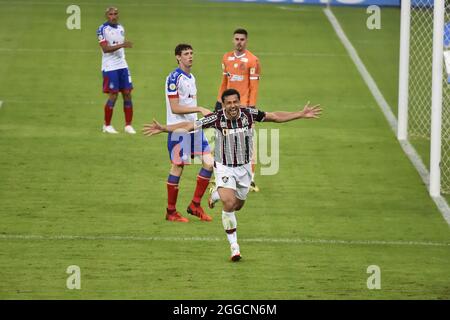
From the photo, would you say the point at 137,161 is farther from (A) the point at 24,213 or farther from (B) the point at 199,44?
(B) the point at 199,44

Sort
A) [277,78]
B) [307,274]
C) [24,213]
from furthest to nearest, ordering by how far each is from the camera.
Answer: [277,78] < [24,213] < [307,274]

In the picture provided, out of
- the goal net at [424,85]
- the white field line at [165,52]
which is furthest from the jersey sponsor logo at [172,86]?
the white field line at [165,52]

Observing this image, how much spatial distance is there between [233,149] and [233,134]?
0.18 metres

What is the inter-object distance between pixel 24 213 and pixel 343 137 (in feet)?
22.9

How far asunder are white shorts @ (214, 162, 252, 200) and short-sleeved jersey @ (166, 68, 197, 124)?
177 centimetres

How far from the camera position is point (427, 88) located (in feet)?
73.9

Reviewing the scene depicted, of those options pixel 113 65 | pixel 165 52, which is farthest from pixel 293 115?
pixel 165 52

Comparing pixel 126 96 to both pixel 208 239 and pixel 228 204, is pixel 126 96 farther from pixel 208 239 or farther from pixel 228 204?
pixel 228 204

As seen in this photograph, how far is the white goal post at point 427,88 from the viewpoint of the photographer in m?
16.6

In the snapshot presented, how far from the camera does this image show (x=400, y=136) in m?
20.3

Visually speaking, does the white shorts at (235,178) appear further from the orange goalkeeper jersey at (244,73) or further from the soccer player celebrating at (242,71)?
the orange goalkeeper jersey at (244,73)

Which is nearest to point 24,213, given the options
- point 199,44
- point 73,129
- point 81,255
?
point 81,255
